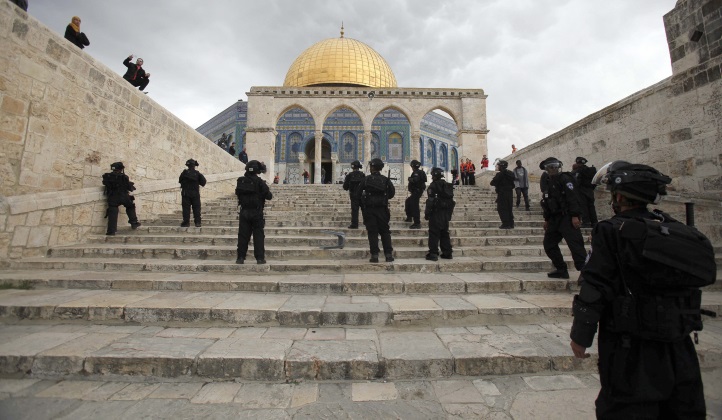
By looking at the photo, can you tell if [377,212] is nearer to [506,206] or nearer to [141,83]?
[506,206]

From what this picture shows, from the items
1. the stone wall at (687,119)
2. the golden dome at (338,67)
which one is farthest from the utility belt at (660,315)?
the golden dome at (338,67)

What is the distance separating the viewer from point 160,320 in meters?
3.12

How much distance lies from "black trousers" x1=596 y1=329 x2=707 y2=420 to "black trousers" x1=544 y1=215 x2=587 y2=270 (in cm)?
309

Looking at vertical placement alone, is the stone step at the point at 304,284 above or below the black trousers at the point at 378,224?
below

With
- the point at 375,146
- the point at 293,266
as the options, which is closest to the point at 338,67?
the point at 375,146

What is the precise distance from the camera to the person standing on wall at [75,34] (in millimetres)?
6219

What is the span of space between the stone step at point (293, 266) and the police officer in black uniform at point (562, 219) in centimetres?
53

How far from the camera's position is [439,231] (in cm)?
523

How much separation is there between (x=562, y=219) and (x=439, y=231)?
175cm

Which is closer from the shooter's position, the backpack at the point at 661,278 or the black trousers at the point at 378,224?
the backpack at the point at 661,278

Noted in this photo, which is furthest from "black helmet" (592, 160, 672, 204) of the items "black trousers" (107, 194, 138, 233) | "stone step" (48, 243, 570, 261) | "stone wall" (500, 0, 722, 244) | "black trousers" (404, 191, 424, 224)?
"black trousers" (107, 194, 138, 233)

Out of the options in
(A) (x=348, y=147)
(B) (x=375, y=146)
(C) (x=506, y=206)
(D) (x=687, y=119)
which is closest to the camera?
(D) (x=687, y=119)

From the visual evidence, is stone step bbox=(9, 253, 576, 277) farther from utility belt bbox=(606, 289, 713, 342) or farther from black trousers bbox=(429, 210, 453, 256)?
utility belt bbox=(606, 289, 713, 342)

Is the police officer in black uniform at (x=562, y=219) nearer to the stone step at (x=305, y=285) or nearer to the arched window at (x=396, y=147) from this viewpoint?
the stone step at (x=305, y=285)
